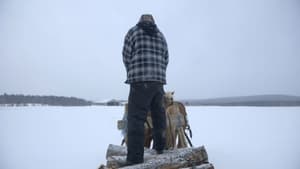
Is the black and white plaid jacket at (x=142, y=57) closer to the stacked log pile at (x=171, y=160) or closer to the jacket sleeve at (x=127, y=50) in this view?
the jacket sleeve at (x=127, y=50)

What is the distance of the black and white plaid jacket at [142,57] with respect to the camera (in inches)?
97.1

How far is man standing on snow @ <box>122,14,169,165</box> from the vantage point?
2.39 meters

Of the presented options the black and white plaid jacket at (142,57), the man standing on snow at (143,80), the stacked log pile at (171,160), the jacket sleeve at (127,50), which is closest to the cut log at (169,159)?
the stacked log pile at (171,160)

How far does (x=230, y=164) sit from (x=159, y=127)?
153cm

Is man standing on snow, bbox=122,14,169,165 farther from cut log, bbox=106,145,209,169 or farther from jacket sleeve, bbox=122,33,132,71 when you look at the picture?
cut log, bbox=106,145,209,169

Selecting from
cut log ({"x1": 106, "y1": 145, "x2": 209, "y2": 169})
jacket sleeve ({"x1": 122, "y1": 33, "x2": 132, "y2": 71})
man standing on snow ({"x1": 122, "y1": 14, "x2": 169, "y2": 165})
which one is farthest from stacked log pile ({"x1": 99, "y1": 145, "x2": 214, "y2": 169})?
jacket sleeve ({"x1": 122, "y1": 33, "x2": 132, "y2": 71})

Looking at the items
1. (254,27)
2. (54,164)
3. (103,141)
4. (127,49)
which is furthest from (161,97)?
(254,27)

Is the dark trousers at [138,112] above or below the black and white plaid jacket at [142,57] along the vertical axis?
below

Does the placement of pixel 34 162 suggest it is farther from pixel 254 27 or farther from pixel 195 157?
pixel 254 27

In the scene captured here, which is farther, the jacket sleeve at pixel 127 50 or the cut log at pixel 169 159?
the jacket sleeve at pixel 127 50

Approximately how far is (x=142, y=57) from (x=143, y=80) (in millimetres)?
205

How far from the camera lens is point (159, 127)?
8.76 feet

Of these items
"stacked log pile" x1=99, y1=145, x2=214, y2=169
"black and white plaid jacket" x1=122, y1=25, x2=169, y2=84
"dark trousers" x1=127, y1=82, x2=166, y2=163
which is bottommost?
"stacked log pile" x1=99, y1=145, x2=214, y2=169

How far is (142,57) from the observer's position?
2479mm
